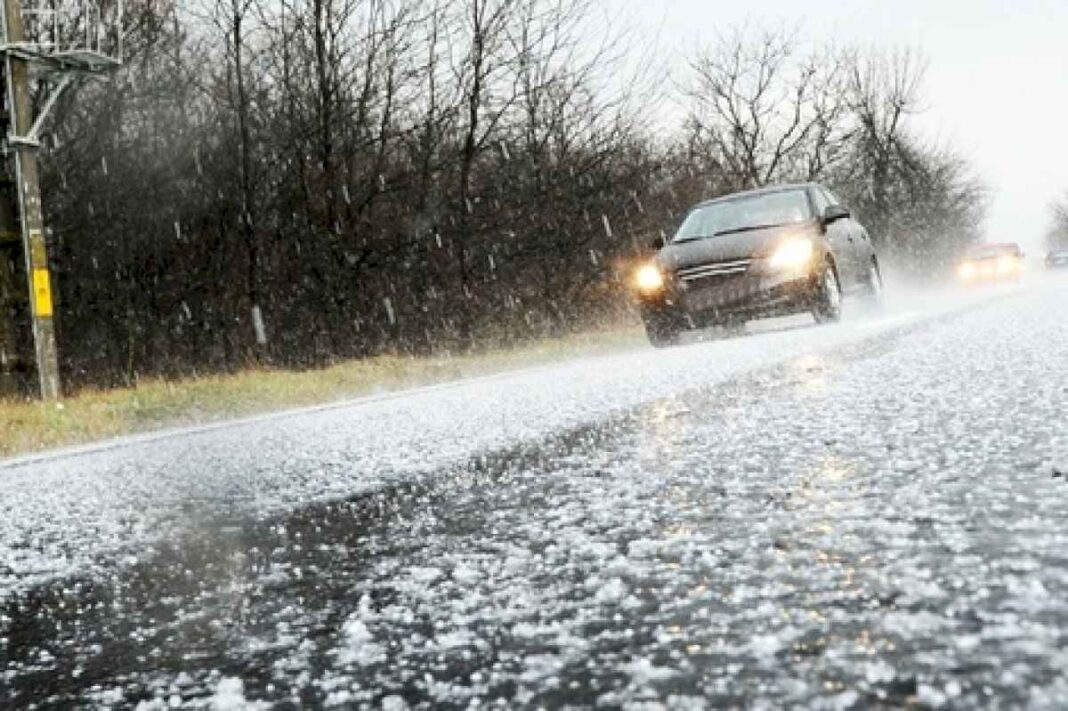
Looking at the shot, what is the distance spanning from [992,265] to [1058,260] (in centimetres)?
1440

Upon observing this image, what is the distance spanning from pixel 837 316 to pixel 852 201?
118 feet

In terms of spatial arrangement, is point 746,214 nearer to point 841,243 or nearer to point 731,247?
point 731,247

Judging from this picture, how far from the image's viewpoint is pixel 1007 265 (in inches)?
1452

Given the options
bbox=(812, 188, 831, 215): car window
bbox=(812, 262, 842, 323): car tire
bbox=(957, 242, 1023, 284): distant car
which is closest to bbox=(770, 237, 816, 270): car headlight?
bbox=(812, 262, 842, 323): car tire

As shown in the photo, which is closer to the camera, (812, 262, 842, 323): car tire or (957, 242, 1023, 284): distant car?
(812, 262, 842, 323): car tire

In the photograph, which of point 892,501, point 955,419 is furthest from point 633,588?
point 955,419

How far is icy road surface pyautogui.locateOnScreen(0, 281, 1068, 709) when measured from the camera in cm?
177

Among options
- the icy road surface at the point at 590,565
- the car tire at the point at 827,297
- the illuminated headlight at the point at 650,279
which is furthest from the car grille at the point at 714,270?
the icy road surface at the point at 590,565

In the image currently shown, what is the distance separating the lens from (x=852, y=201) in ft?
155

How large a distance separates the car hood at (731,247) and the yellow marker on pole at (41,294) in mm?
6362

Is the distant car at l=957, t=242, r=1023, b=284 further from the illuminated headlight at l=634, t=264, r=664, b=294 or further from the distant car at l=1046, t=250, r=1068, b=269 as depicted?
the illuminated headlight at l=634, t=264, r=664, b=294

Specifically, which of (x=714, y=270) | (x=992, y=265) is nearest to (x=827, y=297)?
(x=714, y=270)

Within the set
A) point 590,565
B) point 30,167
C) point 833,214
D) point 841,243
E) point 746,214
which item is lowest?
point 590,565

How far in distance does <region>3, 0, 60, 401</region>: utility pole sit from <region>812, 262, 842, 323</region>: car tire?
7873 mm
